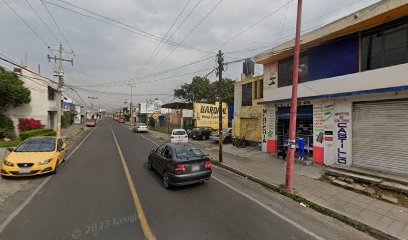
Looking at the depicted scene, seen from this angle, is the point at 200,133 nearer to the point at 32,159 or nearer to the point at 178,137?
the point at 178,137

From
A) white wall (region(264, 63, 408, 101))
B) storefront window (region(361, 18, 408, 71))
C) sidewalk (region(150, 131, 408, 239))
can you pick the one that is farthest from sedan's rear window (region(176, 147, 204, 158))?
storefront window (region(361, 18, 408, 71))

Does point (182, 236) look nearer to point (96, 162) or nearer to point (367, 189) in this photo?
point (367, 189)

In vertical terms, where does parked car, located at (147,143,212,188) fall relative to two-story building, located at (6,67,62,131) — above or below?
below

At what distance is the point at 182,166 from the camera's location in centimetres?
627

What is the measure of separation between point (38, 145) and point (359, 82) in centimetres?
1429

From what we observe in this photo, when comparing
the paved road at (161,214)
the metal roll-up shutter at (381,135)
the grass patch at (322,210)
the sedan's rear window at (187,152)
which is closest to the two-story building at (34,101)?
the paved road at (161,214)

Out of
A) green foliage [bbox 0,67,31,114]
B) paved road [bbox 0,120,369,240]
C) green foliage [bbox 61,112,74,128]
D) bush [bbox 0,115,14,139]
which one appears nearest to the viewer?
paved road [bbox 0,120,369,240]

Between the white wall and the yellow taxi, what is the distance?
12325 mm

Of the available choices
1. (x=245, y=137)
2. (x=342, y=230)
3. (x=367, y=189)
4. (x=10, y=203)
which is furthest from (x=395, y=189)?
(x=10, y=203)

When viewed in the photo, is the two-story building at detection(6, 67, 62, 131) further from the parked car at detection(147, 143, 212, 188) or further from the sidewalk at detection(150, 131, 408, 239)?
the sidewalk at detection(150, 131, 408, 239)

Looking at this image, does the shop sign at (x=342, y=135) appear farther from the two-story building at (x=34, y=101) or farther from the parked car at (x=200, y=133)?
the two-story building at (x=34, y=101)

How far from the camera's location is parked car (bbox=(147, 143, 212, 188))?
20.4 feet

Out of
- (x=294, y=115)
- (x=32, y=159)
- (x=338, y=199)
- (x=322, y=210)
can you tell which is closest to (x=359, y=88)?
(x=294, y=115)

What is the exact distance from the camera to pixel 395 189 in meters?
6.45
